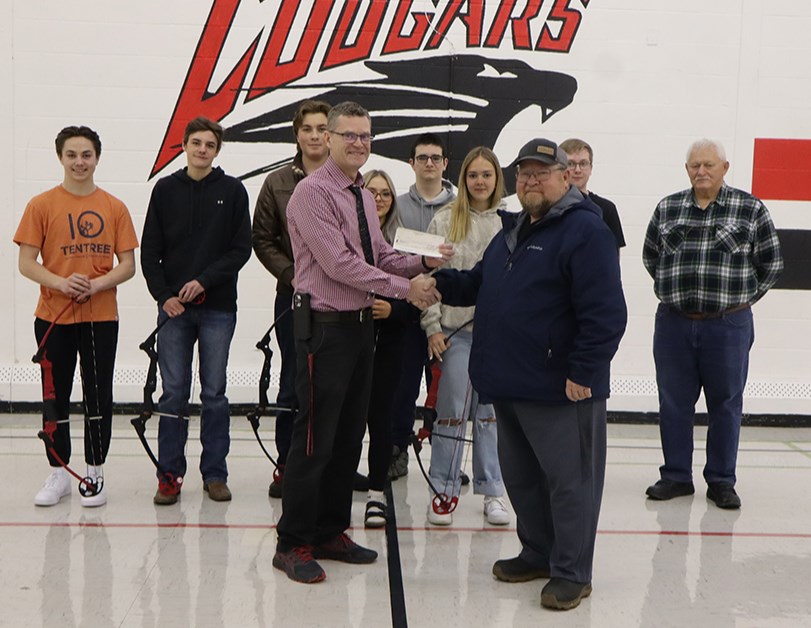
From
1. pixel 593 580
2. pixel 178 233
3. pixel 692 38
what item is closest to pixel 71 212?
pixel 178 233

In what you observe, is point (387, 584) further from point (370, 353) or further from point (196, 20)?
point (196, 20)

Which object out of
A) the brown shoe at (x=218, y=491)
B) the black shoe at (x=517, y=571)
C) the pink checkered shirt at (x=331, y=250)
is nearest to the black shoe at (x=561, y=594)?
the black shoe at (x=517, y=571)

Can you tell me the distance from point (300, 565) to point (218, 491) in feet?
3.57

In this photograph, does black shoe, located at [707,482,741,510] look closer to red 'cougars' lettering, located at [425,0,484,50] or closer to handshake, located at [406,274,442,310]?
handshake, located at [406,274,442,310]

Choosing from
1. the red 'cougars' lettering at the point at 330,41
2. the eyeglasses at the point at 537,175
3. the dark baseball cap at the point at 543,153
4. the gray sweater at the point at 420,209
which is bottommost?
the gray sweater at the point at 420,209

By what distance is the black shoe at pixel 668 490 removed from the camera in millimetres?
4852

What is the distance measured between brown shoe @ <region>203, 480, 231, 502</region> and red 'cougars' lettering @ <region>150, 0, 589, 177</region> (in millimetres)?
2635

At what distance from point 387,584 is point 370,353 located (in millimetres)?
845

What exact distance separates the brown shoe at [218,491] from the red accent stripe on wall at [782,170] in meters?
4.02

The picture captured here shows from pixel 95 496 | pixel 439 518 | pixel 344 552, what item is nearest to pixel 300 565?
pixel 344 552

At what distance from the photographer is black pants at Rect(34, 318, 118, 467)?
4.44 m

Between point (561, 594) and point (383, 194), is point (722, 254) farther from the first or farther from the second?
point (561, 594)

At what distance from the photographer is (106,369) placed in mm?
4492

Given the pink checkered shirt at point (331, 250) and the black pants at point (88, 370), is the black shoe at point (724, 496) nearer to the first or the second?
the pink checkered shirt at point (331, 250)
